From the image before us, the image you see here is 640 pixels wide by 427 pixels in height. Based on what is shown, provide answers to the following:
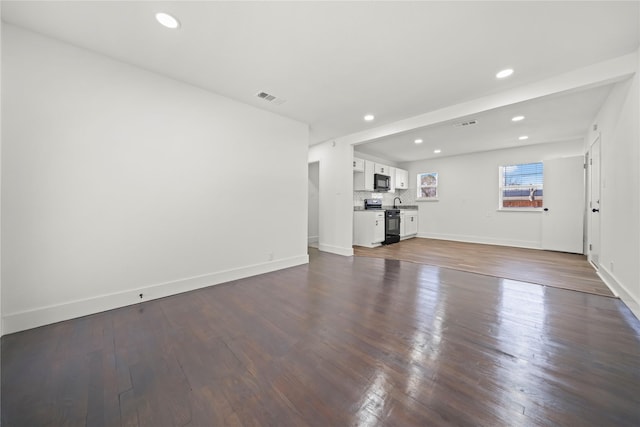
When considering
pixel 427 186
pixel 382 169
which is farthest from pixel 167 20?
pixel 427 186

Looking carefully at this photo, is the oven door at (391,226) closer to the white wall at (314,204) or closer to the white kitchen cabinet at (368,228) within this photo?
the white kitchen cabinet at (368,228)

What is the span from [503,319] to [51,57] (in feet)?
16.0

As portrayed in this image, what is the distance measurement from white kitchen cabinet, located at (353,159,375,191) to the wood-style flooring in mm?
1563

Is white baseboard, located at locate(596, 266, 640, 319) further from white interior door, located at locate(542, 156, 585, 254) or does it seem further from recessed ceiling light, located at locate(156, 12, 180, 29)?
recessed ceiling light, located at locate(156, 12, 180, 29)

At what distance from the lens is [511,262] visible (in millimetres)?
4309

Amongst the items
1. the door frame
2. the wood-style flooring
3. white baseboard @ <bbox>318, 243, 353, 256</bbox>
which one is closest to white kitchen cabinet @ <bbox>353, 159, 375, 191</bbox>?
the wood-style flooring

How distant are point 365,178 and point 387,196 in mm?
1942

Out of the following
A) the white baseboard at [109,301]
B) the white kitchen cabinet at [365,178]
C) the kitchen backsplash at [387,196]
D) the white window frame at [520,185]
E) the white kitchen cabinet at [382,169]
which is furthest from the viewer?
the kitchen backsplash at [387,196]

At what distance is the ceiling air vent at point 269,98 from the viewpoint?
320 cm

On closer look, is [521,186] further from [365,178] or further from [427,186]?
[365,178]

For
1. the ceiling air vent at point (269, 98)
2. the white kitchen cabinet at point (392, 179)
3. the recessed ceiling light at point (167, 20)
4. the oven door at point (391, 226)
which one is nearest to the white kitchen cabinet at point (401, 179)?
the white kitchen cabinet at point (392, 179)

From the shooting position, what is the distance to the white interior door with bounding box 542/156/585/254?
495 cm

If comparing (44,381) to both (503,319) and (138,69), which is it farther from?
(503,319)

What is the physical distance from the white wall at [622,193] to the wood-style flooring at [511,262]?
1.04 ft
